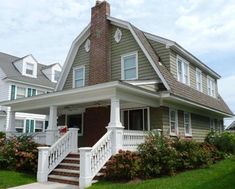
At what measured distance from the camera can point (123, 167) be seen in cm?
1087

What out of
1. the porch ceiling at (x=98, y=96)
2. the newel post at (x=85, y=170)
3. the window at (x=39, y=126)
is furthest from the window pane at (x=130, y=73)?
the window at (x=39, y=126)

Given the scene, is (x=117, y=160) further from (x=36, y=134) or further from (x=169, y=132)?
(x=36, y=134)

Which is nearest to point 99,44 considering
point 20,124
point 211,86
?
point 211,86

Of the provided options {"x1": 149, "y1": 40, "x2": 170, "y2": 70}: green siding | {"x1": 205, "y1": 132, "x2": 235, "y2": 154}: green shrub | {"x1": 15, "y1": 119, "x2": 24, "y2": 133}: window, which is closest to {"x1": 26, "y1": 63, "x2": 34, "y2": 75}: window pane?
{"x1": 15, "y1": 119, "x2": 24, "y2": 133}: window

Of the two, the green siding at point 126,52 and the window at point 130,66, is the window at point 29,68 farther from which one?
the window at point 130,66

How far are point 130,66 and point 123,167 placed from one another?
7.28 metres

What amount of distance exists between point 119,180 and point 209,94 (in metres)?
14.1

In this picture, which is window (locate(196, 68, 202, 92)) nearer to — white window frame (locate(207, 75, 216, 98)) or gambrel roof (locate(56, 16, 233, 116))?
gambrel roof (locate(56, 16, 233, 116))

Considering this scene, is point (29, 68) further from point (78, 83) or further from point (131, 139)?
point (131, 139)

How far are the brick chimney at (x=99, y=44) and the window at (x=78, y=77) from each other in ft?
5.62

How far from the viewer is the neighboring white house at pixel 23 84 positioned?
29.3 meters

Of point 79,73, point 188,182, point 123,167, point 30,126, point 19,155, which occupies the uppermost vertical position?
point 79,73

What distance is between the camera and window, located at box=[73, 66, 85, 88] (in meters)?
19.3

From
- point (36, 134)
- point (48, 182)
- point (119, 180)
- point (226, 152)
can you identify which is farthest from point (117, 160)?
point (226, 152)
